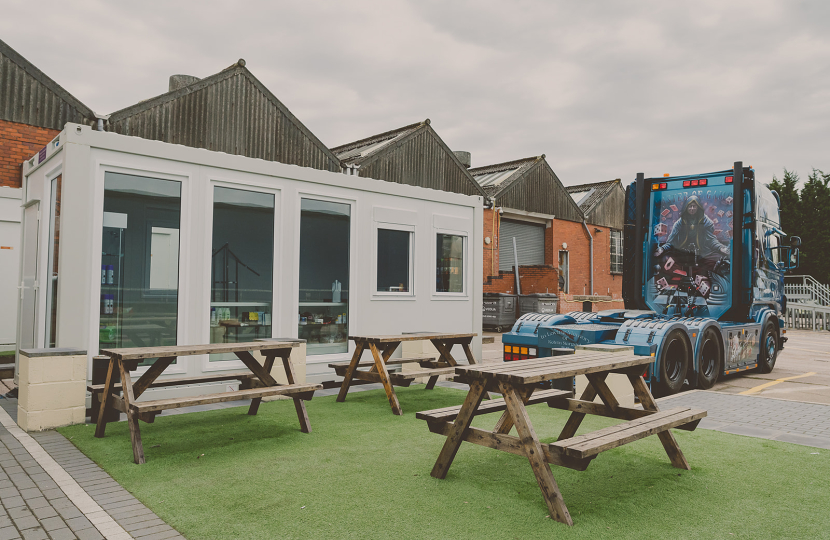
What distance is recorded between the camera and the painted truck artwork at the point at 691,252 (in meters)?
8.98

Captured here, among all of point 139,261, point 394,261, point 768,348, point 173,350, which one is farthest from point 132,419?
point 768,348

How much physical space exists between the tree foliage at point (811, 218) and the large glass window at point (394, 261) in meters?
29.1

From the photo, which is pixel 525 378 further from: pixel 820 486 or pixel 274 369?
pixel 274 369

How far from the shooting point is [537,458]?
3.44 m

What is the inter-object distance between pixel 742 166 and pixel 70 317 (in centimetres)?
897

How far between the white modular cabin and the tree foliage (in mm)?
29481

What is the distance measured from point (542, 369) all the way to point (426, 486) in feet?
3.56

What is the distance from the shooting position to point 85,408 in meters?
5.72

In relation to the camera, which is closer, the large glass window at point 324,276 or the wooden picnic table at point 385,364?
the wooden picnic table at point 385,364

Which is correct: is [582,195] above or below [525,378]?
above

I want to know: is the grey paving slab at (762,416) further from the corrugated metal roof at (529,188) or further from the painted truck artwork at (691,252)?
the corrugated metal roof at (529,188)

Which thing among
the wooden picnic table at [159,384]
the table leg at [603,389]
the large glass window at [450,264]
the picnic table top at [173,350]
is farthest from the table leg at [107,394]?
the large glass window at [450,264]

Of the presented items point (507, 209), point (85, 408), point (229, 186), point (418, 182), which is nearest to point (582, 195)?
point (507, 209)

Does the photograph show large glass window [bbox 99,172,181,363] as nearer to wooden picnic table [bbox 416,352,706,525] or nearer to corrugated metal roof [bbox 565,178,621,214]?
wooden picnic table [bbox 416,352,706,525]
